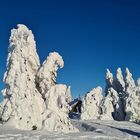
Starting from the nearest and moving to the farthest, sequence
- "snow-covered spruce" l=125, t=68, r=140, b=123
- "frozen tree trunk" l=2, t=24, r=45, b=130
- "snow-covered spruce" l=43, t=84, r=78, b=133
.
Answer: "frozen tree trunk" l=2, t=24, r=45, b=130
"snow-covered spruce" l=43, t=84, r=78, b=133
"snow-covered spruce" l=125, t=68, r=140, b=123

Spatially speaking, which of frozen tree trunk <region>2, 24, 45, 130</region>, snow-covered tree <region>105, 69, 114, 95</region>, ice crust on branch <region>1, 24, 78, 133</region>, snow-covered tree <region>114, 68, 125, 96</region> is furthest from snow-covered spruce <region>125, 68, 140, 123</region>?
frozen tree trunk <region>2, 24, 45, 130</region>

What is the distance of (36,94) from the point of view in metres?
32.2

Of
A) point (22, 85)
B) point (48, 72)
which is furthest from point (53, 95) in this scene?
point (22, 85)

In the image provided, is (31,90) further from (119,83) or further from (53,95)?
(119,83)

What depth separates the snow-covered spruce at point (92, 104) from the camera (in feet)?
215

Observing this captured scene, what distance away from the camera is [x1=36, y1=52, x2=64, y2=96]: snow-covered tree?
1304 inches

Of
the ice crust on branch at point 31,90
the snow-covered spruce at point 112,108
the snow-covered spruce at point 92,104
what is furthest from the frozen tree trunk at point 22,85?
the snow-covered spruce at point 112,108

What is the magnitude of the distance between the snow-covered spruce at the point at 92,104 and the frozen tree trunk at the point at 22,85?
33.2m

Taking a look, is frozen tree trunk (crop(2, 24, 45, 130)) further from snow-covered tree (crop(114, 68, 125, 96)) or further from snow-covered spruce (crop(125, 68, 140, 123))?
snow-covered tree (crop(114, 68, 125, 96))

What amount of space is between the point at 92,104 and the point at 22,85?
121 ft

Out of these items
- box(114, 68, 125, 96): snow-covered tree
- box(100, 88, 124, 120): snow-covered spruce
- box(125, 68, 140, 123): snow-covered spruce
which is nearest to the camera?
box(125, 68, 140, 123): snow-covered spruce

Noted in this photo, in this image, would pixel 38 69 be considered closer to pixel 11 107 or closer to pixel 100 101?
pixel 11 107

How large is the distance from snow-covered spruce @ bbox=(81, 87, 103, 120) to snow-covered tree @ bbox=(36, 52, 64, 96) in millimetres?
32011

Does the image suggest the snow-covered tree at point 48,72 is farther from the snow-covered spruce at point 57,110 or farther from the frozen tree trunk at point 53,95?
the snow-covered spruce at point 57,110
